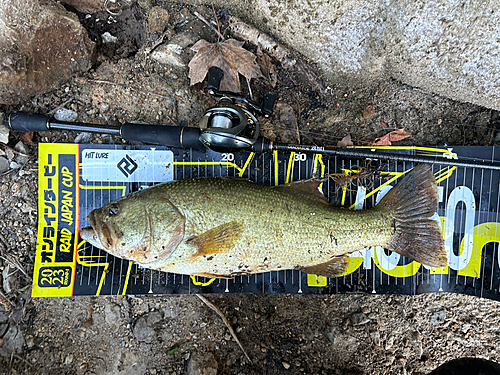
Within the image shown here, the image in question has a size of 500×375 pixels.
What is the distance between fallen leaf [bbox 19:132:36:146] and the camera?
3288mm

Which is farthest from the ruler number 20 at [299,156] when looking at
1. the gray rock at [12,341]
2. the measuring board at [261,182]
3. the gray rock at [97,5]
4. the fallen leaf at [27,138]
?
the gray rock at [12,341]

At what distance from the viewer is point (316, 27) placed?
299 cm

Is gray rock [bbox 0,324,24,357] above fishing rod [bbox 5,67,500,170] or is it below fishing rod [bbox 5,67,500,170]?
below

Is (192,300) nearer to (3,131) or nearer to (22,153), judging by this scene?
(22,153)

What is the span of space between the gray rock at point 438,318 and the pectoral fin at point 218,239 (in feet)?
8.32

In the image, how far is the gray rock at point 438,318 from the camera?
3303mm

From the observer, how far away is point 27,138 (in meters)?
3.29

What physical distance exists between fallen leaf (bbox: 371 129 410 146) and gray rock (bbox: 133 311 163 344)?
10.6ft

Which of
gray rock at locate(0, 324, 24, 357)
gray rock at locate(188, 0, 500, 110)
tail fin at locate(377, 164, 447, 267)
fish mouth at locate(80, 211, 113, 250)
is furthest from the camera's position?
gray rock at locate(0, 324, 24, 357)

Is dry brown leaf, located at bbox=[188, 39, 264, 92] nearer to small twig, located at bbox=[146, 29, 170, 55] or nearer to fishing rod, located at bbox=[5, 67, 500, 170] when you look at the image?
fishing rod, located at bbox=[5, 67, 500, 170]

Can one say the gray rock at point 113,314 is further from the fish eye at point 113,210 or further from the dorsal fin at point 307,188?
the dorsal fin at point 307,188

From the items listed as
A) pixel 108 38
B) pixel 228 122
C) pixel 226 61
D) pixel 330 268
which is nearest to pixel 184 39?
pixel 226 61

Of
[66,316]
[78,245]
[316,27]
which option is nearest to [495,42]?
[316,27]

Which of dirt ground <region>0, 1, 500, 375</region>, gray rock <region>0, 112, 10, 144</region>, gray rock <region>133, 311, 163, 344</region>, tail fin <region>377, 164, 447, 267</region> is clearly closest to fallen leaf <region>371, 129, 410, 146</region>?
dirt ground <region>0, 1, 500, 375</region>
